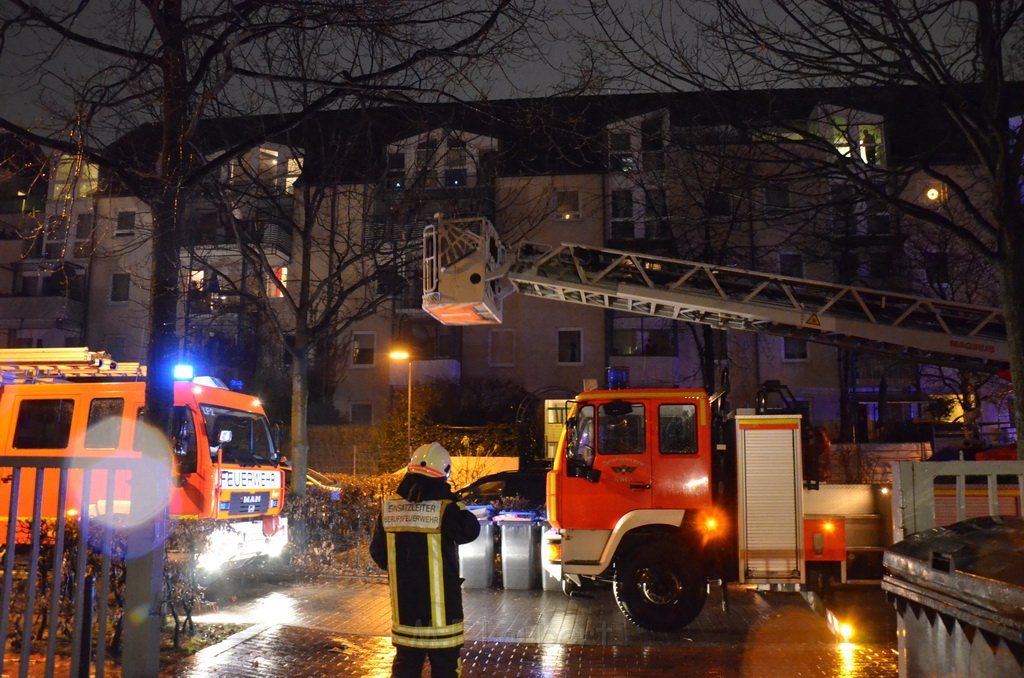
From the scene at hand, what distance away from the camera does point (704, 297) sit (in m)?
10.2

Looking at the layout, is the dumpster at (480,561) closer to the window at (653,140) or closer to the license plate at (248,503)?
the license plate at (248,503)

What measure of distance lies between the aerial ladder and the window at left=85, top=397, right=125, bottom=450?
418cm

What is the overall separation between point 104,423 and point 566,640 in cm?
652

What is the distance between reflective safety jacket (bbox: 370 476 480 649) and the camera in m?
4.67

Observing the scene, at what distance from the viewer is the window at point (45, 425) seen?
35.7 ft

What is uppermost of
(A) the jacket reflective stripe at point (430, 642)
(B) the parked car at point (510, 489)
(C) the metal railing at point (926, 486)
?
(C) the metal railing at point (926, 486)

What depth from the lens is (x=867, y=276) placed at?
27.0 m

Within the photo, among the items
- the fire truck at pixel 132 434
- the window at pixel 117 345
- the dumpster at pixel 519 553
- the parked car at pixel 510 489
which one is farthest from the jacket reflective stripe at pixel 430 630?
the window at pixel 117 345

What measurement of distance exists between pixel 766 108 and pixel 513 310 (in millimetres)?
22214

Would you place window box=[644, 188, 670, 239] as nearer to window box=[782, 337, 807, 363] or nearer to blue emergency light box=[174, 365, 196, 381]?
window box=[782, 337, 807, 363]

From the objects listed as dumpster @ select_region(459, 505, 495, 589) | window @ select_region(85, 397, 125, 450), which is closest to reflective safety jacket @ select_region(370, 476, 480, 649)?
dumpster @ select_region(459, 505, 495, 589)

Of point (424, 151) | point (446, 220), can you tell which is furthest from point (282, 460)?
point (424, 151)

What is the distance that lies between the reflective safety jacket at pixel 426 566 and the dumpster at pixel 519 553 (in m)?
6.25

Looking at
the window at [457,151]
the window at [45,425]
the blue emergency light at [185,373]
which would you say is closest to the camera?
the window at [457,151]
